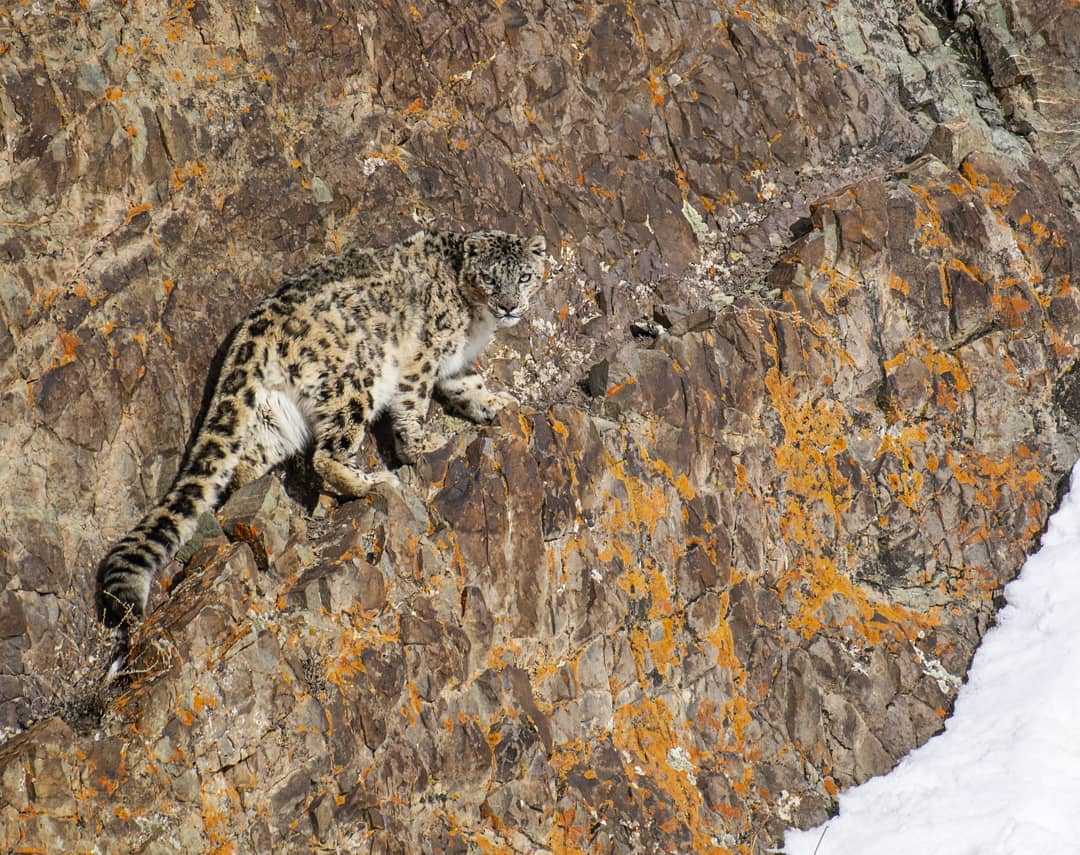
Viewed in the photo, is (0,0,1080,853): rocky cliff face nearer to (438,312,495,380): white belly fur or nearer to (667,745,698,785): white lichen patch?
(667,745,698,785): white lichen patch

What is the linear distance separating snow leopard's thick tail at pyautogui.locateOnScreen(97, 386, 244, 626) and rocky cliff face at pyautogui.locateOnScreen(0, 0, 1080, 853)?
224 millimetres

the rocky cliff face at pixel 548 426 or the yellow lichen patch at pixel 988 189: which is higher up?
the yellow lichen patch at pixel 988 189

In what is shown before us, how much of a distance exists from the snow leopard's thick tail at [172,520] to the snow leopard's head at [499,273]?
2323 mm

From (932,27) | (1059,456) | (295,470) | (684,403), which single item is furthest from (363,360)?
(932,27)

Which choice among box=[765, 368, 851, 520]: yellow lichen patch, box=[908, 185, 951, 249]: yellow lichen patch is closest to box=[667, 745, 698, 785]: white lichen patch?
box=[765, 368, 851, 520]: yellow lichen patch

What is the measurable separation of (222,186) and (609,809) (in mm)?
6148

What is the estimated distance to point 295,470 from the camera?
889 cm

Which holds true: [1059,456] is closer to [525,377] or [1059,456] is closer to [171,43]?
[525,377]

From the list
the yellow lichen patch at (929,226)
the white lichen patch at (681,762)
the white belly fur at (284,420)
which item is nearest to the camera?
the white lichen patch at (681,762)

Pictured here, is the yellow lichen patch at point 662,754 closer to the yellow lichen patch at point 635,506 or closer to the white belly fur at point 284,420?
the yellow lichen patch at point 635,506

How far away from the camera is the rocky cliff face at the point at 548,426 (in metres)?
7.27

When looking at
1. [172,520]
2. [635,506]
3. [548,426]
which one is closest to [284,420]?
[172,520]

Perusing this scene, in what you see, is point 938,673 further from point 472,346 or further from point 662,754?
point 472,346

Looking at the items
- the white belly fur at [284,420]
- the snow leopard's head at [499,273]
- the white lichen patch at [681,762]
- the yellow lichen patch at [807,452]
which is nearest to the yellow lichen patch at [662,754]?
the white lichen patch at [681,762]
